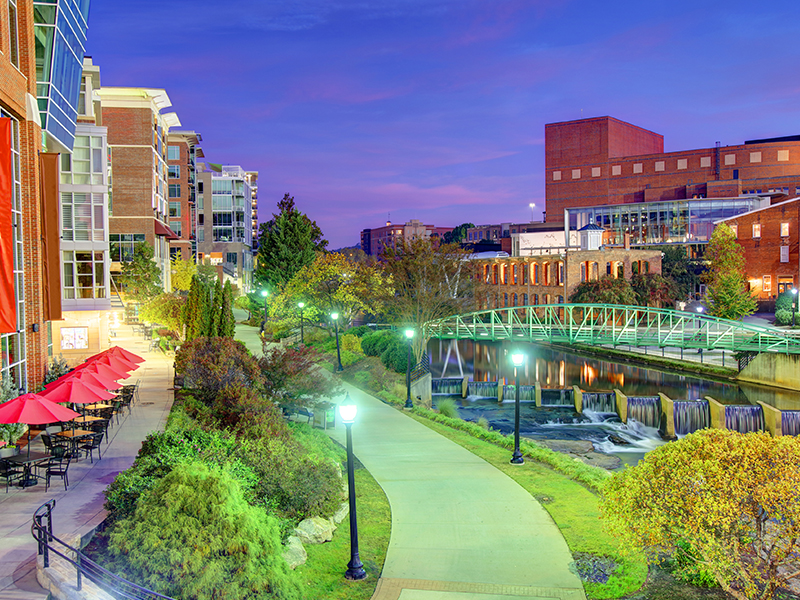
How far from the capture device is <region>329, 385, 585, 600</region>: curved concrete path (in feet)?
37.1

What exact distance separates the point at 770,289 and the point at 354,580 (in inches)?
2663

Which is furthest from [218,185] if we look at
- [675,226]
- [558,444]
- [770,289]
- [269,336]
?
[558,444]

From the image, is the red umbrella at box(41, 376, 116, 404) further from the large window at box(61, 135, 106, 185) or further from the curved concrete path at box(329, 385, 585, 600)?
the large window at box(61, 135, 106, 185)

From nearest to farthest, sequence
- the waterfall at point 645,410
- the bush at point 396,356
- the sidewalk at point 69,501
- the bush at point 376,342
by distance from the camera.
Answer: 1. the sidewalk at point 69,501
2. the waterfall at point 645,410
3. the bush at point 396,356
4. the bush at point 376,342

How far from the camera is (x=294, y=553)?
475 inches

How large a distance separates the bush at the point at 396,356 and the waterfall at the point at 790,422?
65.0 ft

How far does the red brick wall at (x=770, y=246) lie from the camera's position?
6438 cm

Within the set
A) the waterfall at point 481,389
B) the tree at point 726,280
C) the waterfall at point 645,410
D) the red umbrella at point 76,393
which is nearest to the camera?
the red umbrella at point 76,393

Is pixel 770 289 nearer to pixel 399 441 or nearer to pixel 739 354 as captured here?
pixel 739 354

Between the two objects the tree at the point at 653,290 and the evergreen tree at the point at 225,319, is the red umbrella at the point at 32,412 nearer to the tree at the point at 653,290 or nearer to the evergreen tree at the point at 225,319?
the evergreen tree at the point at 225,319

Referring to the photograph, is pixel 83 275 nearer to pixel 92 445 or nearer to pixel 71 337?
pixel 71 337

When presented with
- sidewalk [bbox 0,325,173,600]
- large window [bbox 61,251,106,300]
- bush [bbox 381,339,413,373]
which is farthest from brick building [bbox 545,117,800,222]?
sidewalk [bbox 0,325,173,600]

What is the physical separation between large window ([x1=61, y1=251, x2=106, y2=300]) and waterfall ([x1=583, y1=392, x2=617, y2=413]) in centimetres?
2629

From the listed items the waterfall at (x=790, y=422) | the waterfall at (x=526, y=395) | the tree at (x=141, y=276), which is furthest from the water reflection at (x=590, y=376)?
the tree at (x=141, y=276)
